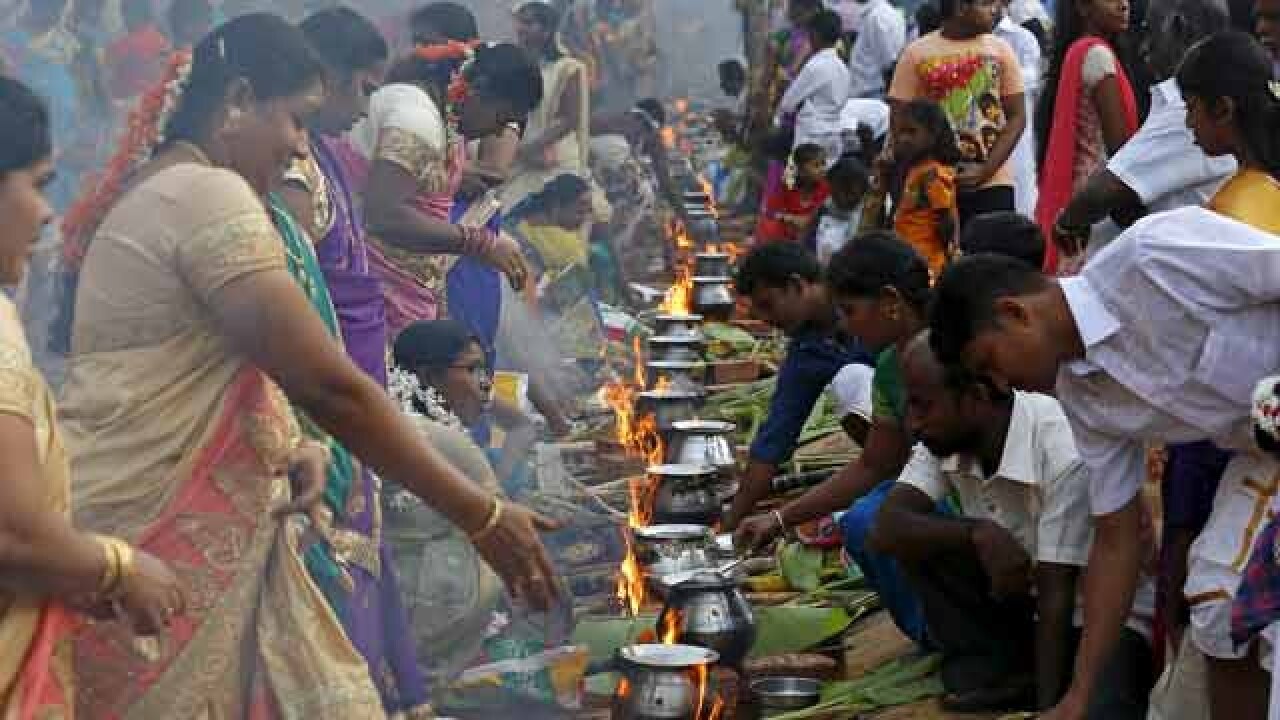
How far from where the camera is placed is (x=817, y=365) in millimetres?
6492

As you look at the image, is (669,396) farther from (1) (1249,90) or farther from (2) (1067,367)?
(2) (1067,367)

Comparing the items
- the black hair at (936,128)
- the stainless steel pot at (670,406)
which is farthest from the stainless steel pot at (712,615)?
the black hair at (936,128)

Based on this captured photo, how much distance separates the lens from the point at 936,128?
7836mm

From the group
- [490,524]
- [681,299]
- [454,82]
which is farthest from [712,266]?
[490,524]

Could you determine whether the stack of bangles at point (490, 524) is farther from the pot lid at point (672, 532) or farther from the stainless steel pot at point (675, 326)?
the stainless steel pot at point (675, 326)

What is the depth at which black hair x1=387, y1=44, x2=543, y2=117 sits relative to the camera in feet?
22.1

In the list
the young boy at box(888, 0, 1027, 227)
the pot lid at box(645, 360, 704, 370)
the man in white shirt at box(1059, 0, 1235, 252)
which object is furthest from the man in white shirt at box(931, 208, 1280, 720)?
the pot lid at box(645, 360, 704, 370)

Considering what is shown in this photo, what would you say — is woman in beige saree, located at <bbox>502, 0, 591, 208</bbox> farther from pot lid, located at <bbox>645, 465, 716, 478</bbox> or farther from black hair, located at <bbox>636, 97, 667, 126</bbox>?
black hair, located at <bbox>636, 97, 667, 126</bbox>

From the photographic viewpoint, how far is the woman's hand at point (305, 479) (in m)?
3.68

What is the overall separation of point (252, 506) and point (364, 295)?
4.73 feet

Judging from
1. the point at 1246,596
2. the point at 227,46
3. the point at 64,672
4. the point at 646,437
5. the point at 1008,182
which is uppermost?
the point at 227,46

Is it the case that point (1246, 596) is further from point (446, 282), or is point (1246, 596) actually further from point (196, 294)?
point (446, 282)

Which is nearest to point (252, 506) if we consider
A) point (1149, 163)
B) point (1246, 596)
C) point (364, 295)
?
point (364, 295)

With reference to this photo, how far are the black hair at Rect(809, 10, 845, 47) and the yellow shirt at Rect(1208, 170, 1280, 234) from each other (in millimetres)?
8610
